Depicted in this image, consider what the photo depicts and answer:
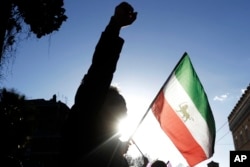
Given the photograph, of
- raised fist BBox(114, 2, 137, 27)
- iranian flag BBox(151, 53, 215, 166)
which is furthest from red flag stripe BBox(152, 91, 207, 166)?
raised fist BBox(114, 2, 137, 27)

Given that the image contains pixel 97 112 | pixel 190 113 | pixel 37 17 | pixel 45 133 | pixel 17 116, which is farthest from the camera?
pixel 45 133

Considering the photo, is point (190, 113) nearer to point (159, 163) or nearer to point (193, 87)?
point (193, 87)

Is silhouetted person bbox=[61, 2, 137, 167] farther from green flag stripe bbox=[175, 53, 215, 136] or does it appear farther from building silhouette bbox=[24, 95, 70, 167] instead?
building silhouette bbox=[24, 95, 70, 167]

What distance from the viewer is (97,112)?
1.15 metres

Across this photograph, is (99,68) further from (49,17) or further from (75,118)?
(49,17)

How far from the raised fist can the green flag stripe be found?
3.56 metres

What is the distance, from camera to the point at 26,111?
20.7m

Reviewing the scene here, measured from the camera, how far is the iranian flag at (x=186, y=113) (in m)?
4.50

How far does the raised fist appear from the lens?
1.24 meters

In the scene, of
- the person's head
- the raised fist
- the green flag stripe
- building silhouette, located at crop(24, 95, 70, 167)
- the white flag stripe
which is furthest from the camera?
building silhouette, located at crop(24, 95, 70, 167)

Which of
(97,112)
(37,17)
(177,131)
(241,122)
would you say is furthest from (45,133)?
(97,112)

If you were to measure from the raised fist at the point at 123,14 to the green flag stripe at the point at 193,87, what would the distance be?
3561 millimetres

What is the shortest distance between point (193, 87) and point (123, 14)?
12.6 feet

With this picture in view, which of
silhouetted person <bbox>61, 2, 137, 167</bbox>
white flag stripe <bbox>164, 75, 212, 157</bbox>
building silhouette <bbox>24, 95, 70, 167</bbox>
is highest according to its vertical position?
building silhouette <bbox>24, 95, 70, 167</bbox>
